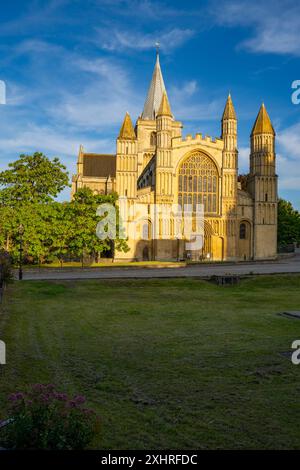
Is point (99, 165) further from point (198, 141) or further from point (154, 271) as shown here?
point (154, 271)

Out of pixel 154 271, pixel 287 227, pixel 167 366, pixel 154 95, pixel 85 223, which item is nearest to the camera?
pixel 167 366

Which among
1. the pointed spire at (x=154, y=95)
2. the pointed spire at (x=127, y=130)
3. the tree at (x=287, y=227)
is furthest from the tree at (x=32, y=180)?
the tree at (x=287, y=227)

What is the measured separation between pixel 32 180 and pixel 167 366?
1558 inches


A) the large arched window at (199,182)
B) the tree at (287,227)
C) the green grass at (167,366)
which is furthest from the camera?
the tree at (287,227)

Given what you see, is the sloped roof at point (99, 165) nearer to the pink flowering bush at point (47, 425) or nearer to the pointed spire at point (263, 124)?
the pointed spire at point (263, 124)

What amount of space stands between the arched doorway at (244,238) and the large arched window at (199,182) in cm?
437

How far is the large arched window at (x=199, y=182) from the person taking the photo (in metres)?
56.0

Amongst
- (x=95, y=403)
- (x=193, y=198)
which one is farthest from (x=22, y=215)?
(x=95, y=403)

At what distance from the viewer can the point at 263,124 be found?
57.5 metres

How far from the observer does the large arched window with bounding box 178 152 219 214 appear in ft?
184

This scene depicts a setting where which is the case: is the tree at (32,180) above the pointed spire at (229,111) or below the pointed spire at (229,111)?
below

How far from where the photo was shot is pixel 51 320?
1470cm

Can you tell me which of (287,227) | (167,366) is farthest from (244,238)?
(167,366)
